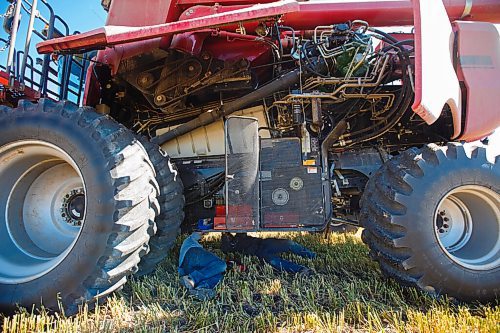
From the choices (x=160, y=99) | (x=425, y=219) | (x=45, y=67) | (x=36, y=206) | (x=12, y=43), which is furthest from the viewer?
(x=45, y=67)

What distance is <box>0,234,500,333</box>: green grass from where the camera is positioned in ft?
5.95

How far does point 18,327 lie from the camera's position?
70.7 inches

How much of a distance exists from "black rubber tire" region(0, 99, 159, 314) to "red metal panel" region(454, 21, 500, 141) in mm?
2218

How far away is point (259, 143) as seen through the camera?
2.88 metres

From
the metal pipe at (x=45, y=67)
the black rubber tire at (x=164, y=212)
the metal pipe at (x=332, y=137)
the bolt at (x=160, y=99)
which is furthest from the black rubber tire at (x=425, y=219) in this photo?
the metal pipe at (x=45, y=67)

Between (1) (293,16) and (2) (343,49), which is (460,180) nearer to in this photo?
(2) (343,49)

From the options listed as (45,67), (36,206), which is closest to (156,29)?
(36,206)

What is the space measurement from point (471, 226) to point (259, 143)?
5.52 ft

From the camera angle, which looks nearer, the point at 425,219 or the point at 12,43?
the point at 425,219

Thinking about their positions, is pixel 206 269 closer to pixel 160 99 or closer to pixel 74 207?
pixel 74 207

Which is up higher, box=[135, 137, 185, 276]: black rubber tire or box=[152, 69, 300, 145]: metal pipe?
box=[152, 69, 300, 145]: metal pipe

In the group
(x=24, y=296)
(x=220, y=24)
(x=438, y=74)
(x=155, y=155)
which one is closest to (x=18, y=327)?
(x=24, y=296)

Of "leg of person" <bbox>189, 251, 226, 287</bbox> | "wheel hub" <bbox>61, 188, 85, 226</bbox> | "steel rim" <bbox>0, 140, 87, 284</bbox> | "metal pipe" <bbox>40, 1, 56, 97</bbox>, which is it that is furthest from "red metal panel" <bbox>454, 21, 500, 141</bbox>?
"metal pipe" <bbox>40, 1, 56, 97</bbox>

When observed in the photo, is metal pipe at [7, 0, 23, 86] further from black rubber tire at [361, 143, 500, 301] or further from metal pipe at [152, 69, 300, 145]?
black rubber tire at [361, 143, 500, 301]
